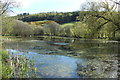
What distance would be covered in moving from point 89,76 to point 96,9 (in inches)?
608

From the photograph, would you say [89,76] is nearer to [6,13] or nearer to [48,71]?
[48,71]

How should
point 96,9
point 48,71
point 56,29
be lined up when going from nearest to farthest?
point 48,71 → point 96,9 → point 56,29

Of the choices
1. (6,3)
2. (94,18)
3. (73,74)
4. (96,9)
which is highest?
(6,3)

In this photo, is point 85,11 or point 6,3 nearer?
point 85,11

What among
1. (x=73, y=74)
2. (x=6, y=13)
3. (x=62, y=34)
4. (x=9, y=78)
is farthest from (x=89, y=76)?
(x=62, y=34)

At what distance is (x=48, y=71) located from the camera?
11203 millimetres

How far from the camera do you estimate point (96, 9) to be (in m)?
23.2

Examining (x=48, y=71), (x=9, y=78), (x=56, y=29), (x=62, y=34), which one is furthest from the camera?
(x=56, y=29)

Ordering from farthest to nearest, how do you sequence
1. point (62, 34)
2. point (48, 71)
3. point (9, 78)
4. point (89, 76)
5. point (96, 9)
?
point (62, 34), point (96, 9), point (48, 71), point (89, 76), point (9, 78)

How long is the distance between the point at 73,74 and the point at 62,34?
223ft

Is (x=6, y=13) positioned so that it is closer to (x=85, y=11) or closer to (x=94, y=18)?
(x=85, y=11)

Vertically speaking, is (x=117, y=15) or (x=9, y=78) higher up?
(x=117, y=15)

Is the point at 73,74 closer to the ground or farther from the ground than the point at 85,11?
closer to the ground

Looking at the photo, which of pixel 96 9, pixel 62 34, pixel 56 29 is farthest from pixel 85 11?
pixel 56 29
